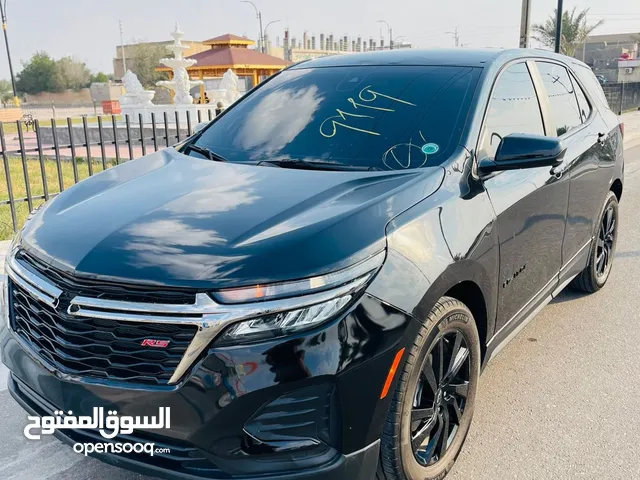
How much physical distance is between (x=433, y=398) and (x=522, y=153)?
3.85 feet

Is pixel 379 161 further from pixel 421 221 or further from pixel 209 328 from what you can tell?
pixel 209 328

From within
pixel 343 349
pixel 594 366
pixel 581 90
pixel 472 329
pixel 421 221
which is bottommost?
pixel 594 366

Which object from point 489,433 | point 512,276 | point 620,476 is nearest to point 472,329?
point 512,276

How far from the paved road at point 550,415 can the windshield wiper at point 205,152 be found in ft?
5.19

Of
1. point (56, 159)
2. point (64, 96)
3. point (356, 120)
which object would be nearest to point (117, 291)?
point (356, 120)

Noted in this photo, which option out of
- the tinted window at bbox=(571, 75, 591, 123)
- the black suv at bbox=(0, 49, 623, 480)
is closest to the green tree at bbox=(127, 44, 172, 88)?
the tinted window at bbox=(571, 75, 591, 123)

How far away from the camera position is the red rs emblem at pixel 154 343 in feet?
6.56

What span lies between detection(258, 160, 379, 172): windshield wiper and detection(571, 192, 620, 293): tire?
2.50 meters

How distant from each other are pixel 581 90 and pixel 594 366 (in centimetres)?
198

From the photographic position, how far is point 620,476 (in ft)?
9.14

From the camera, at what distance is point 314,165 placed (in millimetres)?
3061

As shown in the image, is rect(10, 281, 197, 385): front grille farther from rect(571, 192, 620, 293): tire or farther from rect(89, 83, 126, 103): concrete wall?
rect(89, 83, 126, 103): concrete wall

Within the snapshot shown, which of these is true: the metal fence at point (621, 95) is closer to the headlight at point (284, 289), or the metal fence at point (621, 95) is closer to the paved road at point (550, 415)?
the paved road at point (550, 415)

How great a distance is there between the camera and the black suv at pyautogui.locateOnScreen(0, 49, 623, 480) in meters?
2.00
